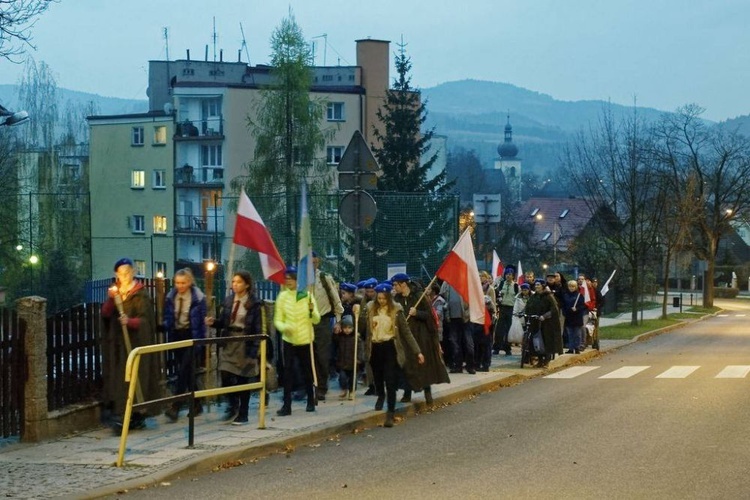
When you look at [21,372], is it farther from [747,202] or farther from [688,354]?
[747,202]

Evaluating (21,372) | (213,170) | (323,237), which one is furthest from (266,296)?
(213,170)

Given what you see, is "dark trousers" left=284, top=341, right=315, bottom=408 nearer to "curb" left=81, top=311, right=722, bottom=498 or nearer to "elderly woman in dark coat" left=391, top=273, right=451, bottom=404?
"curb" left=81, top=311, right=722, bottom=498

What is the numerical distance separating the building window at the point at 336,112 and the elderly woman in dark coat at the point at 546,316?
164 feet

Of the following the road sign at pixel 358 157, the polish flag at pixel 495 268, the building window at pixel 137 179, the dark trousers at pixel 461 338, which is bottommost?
the dark trousers at pixel 461 338

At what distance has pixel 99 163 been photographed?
7006cm

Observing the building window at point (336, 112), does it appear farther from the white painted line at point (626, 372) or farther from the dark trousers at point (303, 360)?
the dark trousers at point (303, 360)

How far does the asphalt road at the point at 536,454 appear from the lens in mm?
10375

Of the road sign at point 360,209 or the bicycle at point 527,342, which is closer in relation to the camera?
the road sign at point 360,209

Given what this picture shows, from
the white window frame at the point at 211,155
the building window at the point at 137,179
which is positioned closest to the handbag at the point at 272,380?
the white window frame at the point at 211,155

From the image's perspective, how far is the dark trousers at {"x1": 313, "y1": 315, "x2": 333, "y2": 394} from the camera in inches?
667

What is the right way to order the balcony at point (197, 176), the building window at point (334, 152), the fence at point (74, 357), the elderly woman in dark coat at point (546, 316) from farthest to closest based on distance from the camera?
the building window at point (334, 152), the balcony at point (197, 176), the elderly woman in dark coat at point (546, 316), the fence at point (74, 357)

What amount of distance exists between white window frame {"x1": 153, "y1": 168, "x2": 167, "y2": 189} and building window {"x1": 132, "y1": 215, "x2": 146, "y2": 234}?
7.09ft

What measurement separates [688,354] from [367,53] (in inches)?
1825

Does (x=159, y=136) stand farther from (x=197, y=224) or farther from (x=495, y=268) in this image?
(x=495, y=268)
